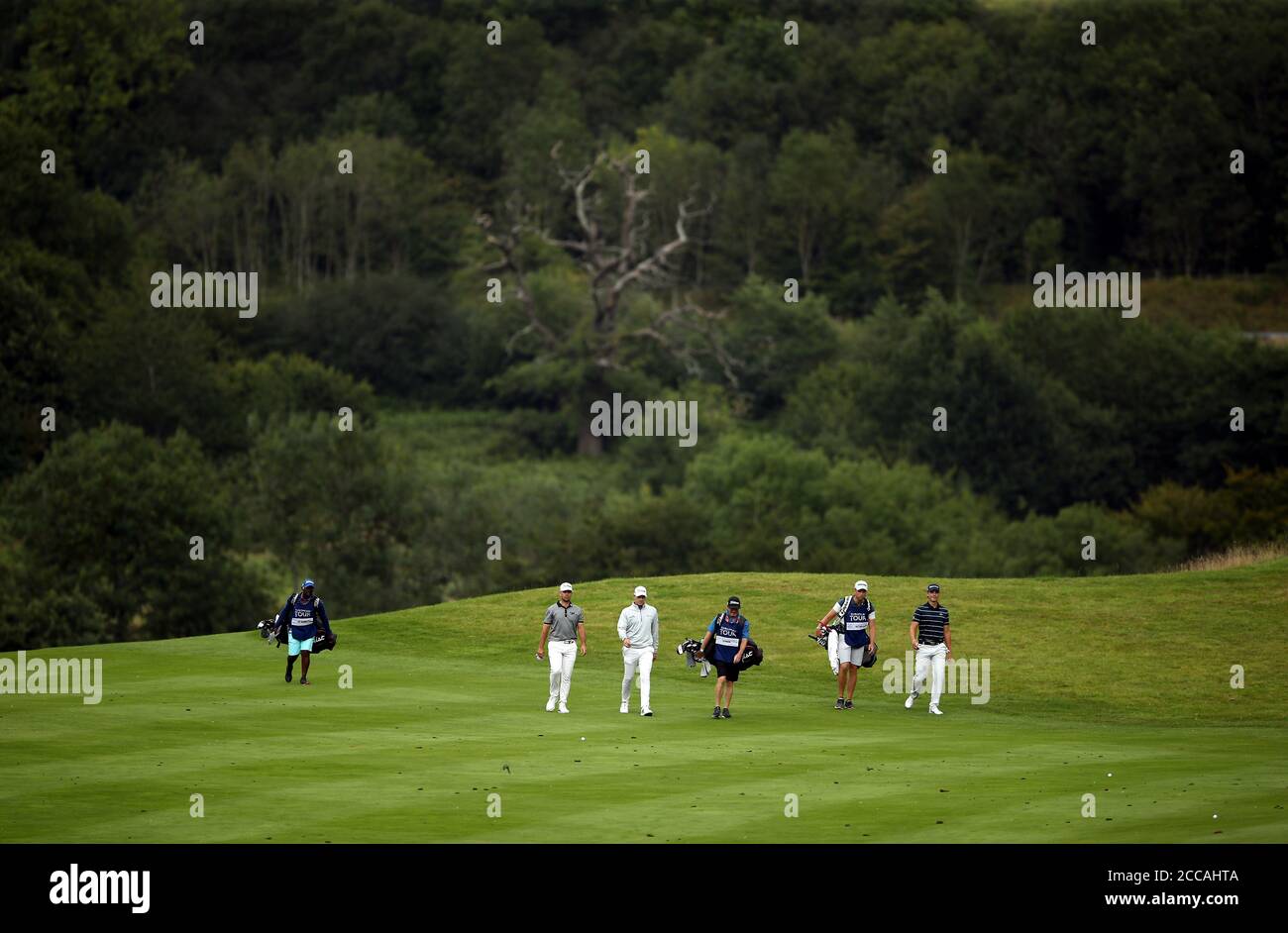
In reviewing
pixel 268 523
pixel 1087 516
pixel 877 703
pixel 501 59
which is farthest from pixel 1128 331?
pixel 877 703

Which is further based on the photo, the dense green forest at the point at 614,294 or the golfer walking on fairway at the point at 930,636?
the dense green forest at the point at 614,294

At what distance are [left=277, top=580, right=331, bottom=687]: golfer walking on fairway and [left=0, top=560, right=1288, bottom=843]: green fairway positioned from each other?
0.90m

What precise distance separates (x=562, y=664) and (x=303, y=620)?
606 cm

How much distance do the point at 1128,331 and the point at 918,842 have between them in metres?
109

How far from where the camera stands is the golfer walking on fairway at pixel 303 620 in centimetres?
3988

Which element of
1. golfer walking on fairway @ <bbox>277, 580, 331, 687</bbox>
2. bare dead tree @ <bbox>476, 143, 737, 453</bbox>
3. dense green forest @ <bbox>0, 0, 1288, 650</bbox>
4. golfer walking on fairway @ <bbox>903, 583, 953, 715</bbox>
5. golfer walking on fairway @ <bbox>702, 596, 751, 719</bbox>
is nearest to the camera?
golfer walking on fairway @ <bbox>702, 596, 751, 719</bbox>

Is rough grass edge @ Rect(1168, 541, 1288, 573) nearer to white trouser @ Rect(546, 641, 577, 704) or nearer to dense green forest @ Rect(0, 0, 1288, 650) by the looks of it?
white trouser @ Rect(546, 641, 577, 704)

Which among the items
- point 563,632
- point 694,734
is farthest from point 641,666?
point 694,734

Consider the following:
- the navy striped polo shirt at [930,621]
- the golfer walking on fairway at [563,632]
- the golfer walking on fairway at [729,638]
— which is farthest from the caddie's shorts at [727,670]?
the navy striped polo shirt at [930,621]

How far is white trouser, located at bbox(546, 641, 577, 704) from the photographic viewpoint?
120 ft

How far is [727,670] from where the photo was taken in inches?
1433

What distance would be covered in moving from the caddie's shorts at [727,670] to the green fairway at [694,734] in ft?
3.13

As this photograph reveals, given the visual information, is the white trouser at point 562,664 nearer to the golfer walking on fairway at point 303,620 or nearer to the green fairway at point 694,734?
the green fairway at point 694,734

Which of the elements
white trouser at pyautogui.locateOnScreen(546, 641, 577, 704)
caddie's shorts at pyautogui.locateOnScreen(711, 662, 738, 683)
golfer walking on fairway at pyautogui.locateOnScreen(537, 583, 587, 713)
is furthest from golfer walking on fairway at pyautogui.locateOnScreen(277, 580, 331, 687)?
caddie's shorts at pyautogui.locateOnScreen(711, 662, 738, 683)
